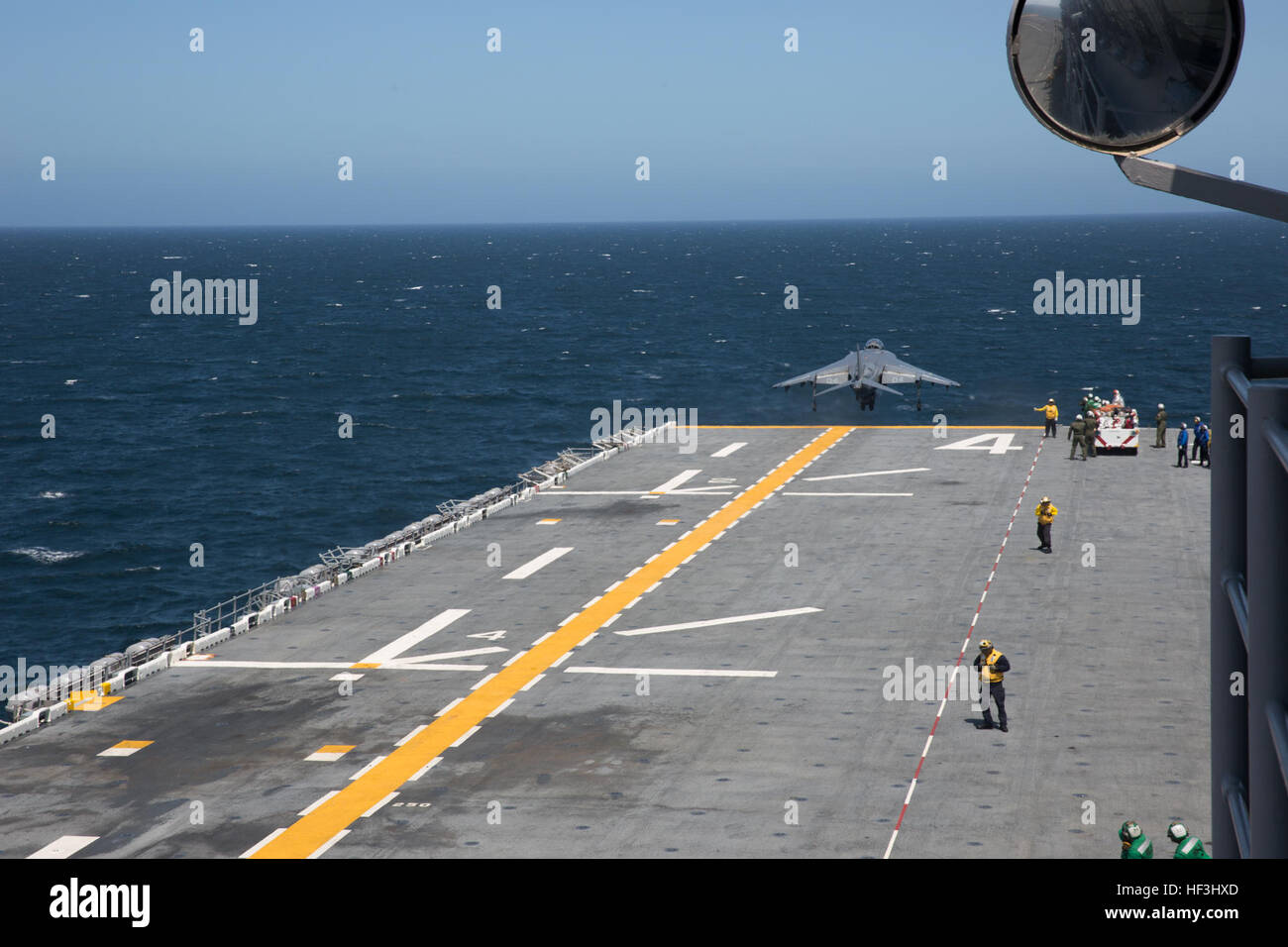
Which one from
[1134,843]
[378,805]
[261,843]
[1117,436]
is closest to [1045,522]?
[1117,436]

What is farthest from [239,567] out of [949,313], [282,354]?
[949,313]

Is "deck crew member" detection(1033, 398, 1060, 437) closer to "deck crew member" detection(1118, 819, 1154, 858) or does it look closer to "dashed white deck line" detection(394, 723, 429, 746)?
"dashed white deck line" detection(394, 723, 429, 746)

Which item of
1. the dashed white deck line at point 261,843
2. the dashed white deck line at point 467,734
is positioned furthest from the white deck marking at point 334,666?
the dashed white deck line at point 261,843

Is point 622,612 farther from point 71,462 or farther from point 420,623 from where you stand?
point 71,462

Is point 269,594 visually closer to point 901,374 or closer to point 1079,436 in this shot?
point 1079,436

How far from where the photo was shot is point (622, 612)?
137 feet

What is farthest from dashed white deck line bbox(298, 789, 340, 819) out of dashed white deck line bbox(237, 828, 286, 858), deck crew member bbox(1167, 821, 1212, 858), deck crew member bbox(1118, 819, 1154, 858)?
deck crew member bbox(1167, 821, 1212, 858)

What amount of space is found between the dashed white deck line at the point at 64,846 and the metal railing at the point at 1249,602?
22.1 m

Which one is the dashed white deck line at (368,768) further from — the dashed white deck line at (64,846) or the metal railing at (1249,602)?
the metal railing at (1249,602)

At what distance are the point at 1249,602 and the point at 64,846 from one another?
2461cm

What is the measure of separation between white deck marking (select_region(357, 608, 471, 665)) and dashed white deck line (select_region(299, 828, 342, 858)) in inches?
439

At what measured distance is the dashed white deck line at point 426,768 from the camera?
96.7 ft
